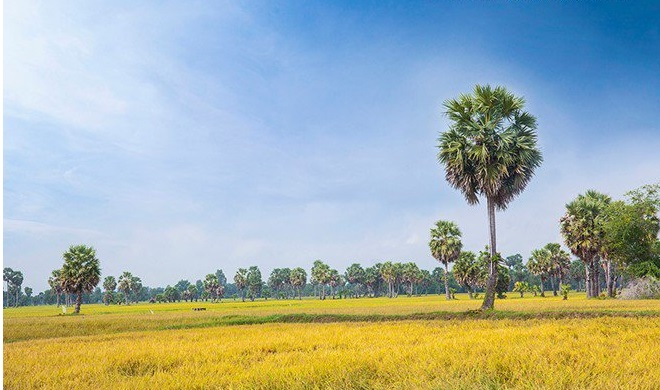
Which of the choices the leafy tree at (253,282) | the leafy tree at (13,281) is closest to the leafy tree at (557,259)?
the leafy tree at (253,282)

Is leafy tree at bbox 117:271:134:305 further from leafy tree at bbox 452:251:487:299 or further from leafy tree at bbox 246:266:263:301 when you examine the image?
leafy tree at bbox 452:251:487:299

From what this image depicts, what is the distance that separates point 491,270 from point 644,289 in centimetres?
3065

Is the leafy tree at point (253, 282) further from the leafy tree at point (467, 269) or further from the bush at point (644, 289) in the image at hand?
the bush at point (644, 289)

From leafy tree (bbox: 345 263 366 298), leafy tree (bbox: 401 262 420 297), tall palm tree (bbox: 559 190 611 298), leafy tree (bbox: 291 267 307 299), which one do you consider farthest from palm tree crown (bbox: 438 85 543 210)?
leafy tree (bbox: 345 263 366 298)

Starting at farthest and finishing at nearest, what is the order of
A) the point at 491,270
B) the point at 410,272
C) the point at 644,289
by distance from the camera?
the point at 410,272, the point at 644,289, the point at 491,270

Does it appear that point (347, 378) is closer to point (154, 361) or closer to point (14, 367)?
point (154, 361)

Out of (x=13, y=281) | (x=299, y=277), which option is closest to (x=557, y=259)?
(x=299, y=277)

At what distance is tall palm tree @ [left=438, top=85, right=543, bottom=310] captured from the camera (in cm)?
2714

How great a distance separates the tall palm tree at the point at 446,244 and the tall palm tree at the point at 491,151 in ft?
179

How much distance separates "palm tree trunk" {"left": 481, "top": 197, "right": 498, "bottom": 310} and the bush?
97.6 ft

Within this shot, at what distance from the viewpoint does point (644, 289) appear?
46.8m

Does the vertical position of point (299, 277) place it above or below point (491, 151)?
below

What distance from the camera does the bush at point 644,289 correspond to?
45.9 m

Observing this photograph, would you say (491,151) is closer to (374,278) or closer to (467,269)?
(467,269)
